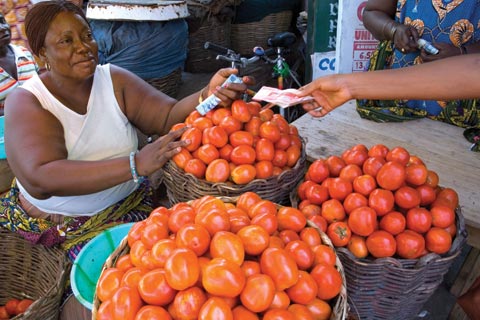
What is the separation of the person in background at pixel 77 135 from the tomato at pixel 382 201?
797 mm

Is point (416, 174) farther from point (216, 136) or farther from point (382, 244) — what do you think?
point (216, 136)

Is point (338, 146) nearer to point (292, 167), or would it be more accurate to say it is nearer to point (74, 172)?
point (292, 167)

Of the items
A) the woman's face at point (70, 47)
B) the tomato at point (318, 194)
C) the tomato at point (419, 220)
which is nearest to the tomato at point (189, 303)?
the tomato at point (318, 194)

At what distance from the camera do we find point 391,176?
61.3 inches

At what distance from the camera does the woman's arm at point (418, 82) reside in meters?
1.38

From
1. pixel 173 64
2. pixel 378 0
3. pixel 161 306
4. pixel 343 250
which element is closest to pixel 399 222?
pixel 343 250

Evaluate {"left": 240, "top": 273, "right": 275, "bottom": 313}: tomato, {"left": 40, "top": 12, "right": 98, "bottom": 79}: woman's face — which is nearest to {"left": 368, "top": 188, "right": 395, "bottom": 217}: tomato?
{"left": 240, "top": 273, "right": 275, "bottom": 313}: tomato

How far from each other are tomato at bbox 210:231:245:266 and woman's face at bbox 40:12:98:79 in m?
1.30

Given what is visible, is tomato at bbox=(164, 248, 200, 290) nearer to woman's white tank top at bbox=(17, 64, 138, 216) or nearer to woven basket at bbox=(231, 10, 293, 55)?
woman's white tank top at bbox=(17, 64, 138, 216)

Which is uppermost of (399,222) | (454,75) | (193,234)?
(454,75)

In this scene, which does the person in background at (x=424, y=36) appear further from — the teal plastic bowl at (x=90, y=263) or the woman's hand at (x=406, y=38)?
the teal plastic bowl at (x=90, y=263)

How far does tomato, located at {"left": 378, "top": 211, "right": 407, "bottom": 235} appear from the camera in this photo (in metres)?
1.51

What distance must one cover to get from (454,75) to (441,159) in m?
1.06

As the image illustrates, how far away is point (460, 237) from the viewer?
5.23ft
